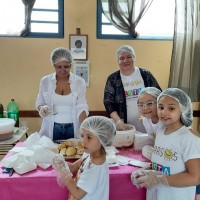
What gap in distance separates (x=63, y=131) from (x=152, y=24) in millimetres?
1958

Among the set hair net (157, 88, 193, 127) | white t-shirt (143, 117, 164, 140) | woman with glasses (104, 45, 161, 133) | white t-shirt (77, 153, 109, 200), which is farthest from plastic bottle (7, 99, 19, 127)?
hair net (157, 88, 193, 127)

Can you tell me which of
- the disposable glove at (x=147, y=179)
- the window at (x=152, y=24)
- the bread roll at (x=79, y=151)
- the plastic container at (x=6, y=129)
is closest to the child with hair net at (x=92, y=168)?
the disposable glove at (x=147, y=179)

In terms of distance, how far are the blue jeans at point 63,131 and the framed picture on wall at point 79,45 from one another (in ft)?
4.08

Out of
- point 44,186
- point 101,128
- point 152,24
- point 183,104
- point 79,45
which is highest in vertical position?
point 152,24

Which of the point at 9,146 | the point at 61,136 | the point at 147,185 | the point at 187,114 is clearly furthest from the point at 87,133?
the point at 9,146

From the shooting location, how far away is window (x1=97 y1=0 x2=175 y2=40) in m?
3.31

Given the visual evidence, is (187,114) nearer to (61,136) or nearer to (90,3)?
(61,136)

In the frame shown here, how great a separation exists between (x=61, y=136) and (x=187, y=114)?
121cm

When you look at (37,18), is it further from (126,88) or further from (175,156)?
(175,156)

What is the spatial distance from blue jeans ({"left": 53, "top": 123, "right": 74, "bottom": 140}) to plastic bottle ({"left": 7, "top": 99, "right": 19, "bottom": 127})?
1015 millimetres

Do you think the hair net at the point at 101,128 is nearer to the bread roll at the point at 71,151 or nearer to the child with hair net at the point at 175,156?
the child with hair net at the point at 175,156

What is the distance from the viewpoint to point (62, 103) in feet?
7.50

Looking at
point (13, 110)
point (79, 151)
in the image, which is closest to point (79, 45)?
point (13, 110)

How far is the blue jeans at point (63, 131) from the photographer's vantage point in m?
2.27
